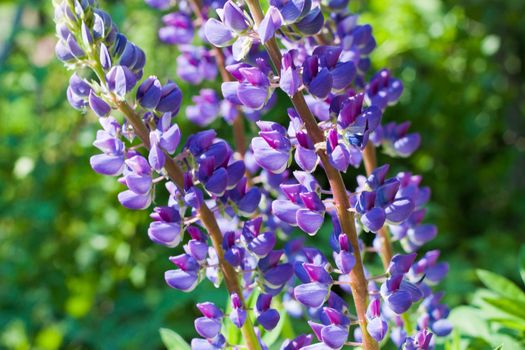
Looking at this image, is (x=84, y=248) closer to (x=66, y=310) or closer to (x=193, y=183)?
(x=66, y=310)

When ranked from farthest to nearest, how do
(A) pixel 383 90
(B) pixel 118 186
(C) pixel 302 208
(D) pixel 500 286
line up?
(B) pixel 118 186, (D) pixel 500 286, (A) pixel 383 90, (C) pixel 302 208

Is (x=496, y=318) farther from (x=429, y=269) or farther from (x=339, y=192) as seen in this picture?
(x=339, y=192)

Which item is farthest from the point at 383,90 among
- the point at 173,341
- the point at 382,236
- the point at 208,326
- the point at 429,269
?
the point at 173,341

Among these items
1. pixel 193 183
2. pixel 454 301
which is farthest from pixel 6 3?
pixel 193 183

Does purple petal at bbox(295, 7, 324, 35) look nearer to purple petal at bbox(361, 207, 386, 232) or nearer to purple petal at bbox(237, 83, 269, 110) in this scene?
purple petal at bbox(237, 83, 269, 110)

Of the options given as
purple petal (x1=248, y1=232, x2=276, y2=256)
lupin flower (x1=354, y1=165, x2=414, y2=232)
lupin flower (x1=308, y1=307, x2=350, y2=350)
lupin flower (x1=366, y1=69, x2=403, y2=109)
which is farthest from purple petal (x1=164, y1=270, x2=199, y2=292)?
lupin flower (x1=366, y1=69, x2=403, y2=109)

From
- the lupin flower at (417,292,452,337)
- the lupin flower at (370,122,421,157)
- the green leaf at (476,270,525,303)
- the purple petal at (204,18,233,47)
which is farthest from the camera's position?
the green leaf at (476,270,525,303)
